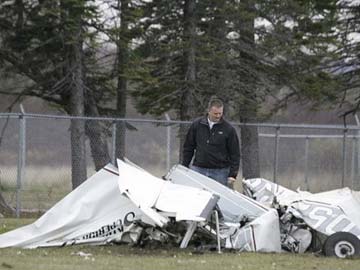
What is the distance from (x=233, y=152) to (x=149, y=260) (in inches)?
98.3

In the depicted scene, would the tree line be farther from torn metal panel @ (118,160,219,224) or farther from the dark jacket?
torn metal panel @ (118,160,219,224)

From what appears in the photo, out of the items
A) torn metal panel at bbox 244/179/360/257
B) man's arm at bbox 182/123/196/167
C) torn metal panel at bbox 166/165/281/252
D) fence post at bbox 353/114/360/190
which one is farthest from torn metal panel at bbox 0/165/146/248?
fence post at bbox 353/114/360/190

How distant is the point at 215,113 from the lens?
12141 millimetres

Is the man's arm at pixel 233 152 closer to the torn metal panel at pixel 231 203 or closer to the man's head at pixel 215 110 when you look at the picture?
the man's head at pixel 215 110

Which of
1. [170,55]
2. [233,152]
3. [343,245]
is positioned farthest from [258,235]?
[170,55]

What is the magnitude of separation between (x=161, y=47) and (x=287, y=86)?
4075 millimetres

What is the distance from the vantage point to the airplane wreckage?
1097 centimetres

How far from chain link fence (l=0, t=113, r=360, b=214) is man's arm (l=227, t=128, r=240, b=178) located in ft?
16.6

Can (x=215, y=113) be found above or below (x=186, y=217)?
above

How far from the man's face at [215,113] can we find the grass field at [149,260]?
1.94m

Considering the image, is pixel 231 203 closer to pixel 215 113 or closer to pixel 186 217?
pixel 186 217

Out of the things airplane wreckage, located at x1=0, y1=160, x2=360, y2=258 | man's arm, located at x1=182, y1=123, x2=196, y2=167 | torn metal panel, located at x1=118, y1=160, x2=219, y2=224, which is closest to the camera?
torn metal panel, located at x1=118, y1=160, x2=219, y2=224

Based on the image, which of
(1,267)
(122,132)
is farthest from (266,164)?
(1,267)

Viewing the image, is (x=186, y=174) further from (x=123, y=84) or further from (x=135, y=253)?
(x=123, y=84)
